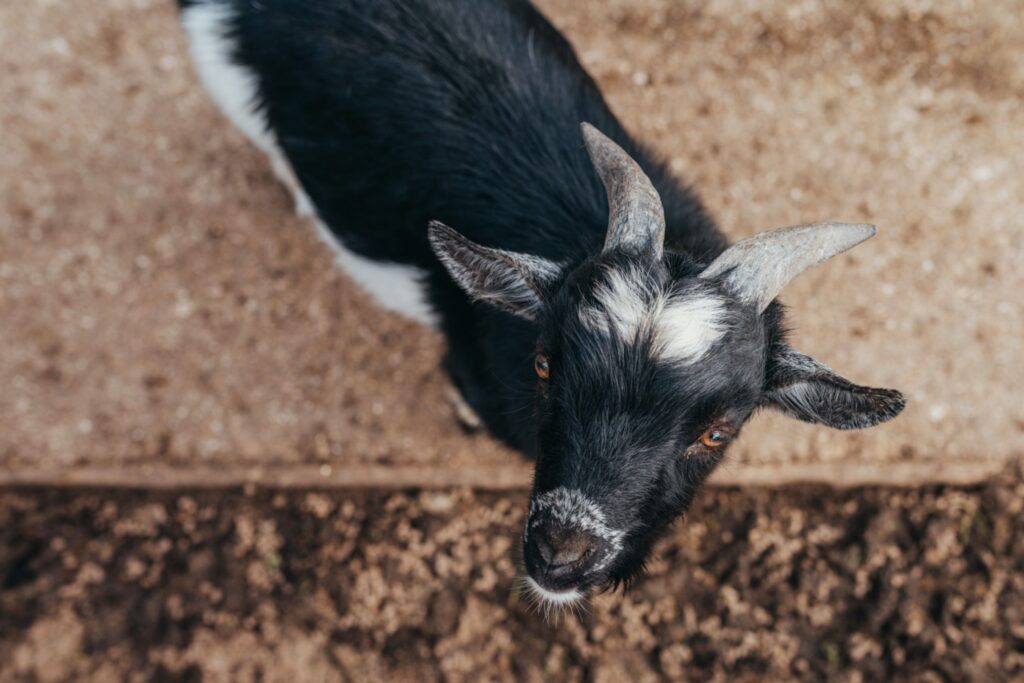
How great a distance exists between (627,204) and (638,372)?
535mm

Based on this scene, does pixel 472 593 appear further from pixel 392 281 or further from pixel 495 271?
pixel 495 271

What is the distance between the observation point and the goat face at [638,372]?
2301mm

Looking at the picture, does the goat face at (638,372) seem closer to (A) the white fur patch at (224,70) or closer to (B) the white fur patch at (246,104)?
(B) the white fur patch at (246,104)

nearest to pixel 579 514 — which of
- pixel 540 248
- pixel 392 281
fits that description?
pixel 540 248

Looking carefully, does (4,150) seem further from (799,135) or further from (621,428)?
(799,135)

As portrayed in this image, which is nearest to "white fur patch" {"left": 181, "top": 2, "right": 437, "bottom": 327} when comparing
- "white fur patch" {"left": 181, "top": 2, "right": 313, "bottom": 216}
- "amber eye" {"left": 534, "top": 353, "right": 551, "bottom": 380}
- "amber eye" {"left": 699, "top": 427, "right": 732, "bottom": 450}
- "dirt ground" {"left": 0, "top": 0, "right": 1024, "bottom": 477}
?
"white fur patch" {"left": 181, "top": 2, "right": 313, "bottom": 216}

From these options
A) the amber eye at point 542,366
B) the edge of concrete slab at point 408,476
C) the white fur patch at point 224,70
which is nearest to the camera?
the amber eye at point 542,366

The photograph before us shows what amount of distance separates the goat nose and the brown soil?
5.95 feet

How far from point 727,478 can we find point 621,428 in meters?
2.07

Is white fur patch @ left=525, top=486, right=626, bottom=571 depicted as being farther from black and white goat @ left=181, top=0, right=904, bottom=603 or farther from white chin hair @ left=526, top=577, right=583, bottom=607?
white chin hair @ left=526, top=577, right=583, bottom=607

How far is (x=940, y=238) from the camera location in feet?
14.3

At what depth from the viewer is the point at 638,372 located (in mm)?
2309

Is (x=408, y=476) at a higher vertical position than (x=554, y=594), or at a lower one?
lower

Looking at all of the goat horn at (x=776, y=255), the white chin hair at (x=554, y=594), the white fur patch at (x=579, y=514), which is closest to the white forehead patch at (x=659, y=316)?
the goat horn at (x=776, y=255)
